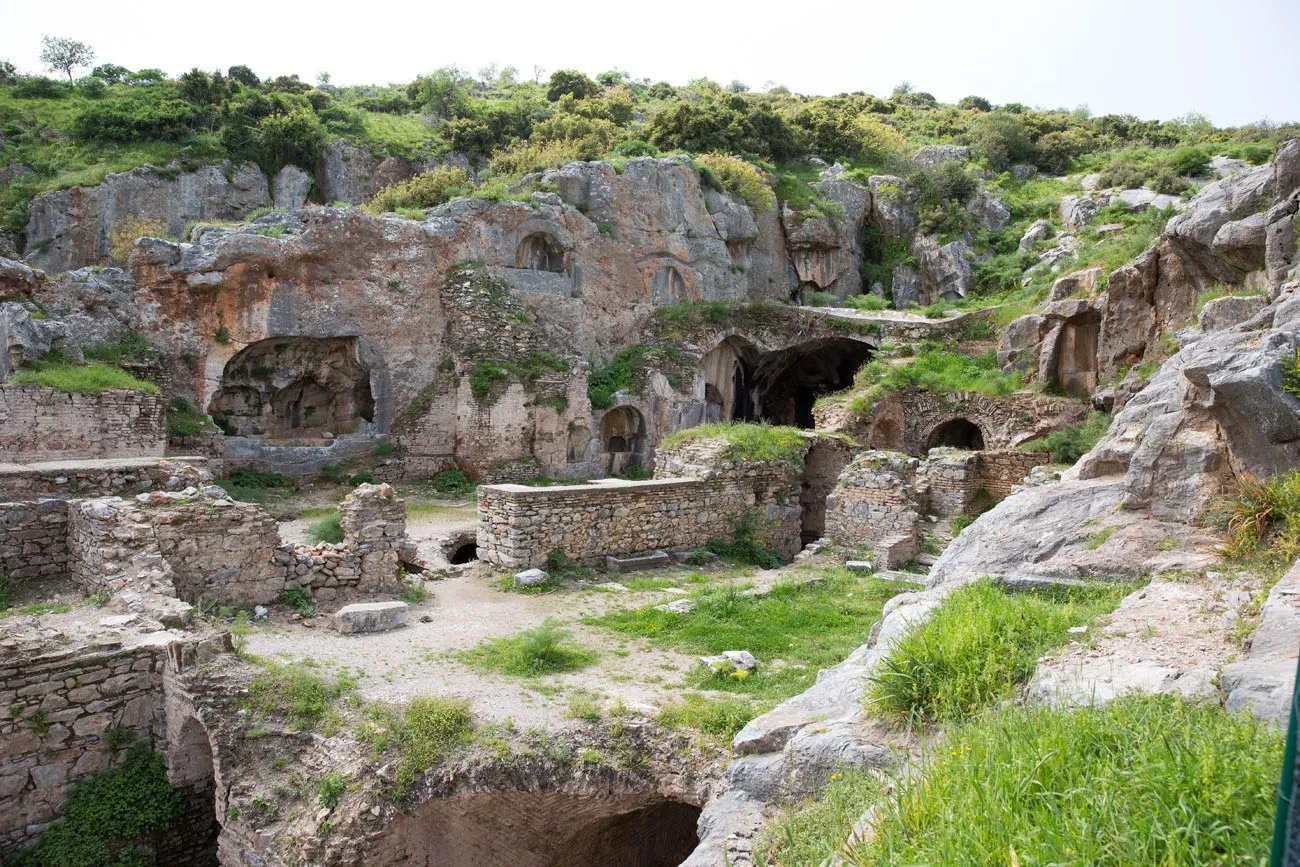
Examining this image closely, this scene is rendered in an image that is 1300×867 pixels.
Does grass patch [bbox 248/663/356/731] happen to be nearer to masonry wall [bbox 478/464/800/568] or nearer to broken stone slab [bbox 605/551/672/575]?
masonry wall [bbox 478/464/800/568]

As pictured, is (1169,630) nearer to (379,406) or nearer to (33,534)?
(33,534)

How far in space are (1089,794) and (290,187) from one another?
34633mm

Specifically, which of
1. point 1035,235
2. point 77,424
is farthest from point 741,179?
point 77,424

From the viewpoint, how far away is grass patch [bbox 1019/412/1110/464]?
646 inches

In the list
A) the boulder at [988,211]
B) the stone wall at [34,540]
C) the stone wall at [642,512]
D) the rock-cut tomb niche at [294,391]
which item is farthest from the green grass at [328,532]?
the boulder at [988,211]

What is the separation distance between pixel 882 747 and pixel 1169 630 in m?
1.53

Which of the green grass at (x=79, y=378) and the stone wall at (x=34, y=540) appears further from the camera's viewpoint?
the green grass at (x=79, y=378)

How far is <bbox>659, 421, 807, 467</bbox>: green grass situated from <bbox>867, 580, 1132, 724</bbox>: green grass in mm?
8725

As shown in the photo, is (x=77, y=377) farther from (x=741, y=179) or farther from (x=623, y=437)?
(x=741, y=179)

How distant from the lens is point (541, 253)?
23.2 metres

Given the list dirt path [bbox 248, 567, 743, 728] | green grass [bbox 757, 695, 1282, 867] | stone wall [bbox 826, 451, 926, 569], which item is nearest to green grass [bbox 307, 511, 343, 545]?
dirt path [bbox 248, 567, 743, 728]

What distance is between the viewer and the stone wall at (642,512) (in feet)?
34.9

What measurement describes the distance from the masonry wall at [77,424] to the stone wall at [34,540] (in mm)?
6929

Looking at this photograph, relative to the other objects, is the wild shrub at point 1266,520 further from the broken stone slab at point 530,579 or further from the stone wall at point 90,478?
the stone wall at point 90,478
